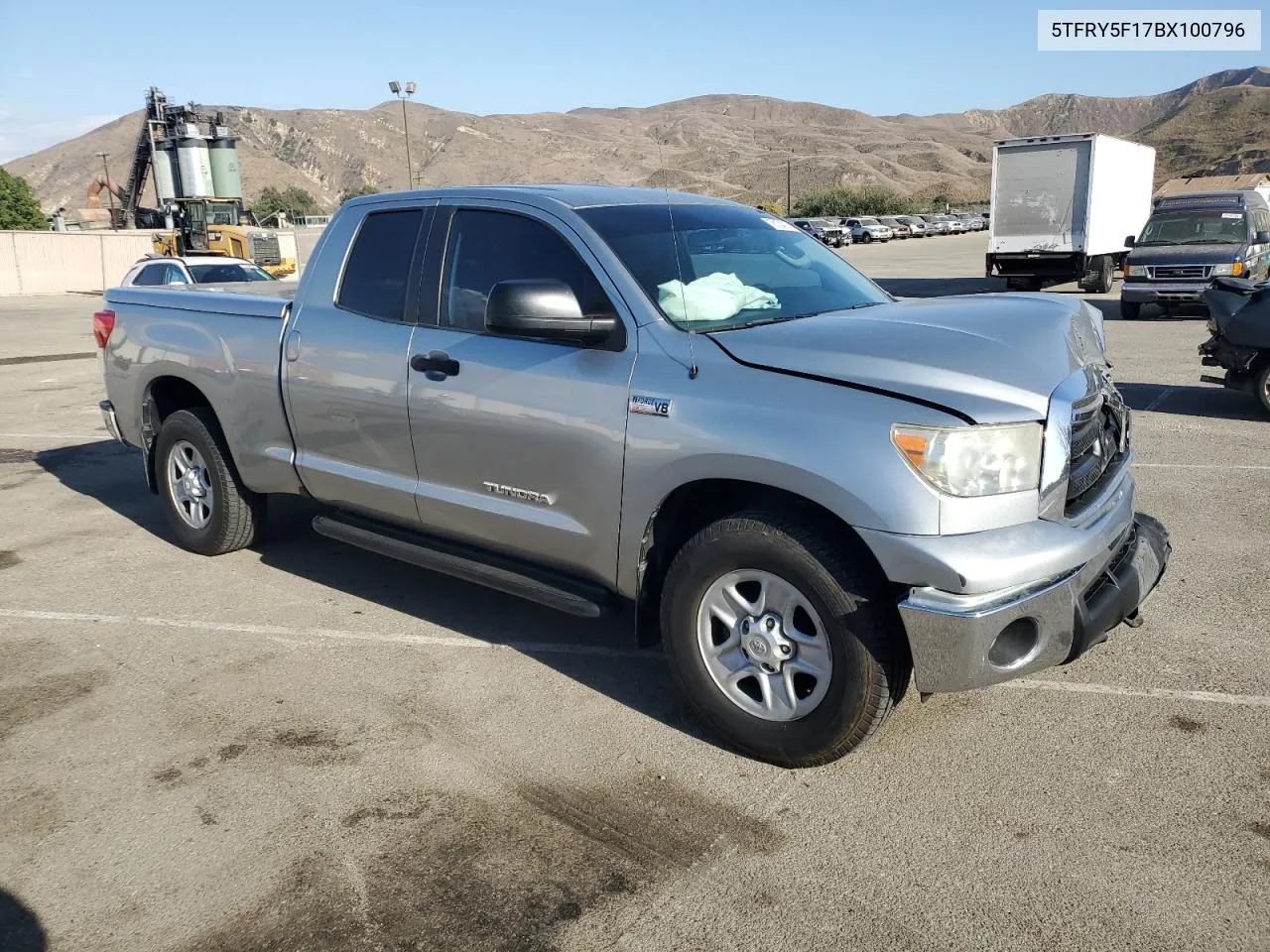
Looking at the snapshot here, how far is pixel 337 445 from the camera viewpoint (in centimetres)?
498

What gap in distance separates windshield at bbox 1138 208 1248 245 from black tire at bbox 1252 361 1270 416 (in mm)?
9904

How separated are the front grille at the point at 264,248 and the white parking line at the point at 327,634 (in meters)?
33.6

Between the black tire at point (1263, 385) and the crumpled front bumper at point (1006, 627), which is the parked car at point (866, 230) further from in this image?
the crumpled front bumper at point (1006, 627)

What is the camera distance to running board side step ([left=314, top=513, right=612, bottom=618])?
4.07 metres

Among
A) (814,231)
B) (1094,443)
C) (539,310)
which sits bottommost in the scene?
(1094,443)

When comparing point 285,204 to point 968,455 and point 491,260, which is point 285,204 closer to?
point 491,260

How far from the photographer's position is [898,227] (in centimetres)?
6800

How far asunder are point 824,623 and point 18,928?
245 centimetres

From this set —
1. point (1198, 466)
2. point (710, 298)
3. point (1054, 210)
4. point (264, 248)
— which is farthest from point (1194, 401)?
point (264, 248)

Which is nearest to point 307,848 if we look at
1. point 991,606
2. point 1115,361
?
point 991,606

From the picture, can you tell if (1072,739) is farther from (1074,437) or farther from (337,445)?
(337,445)

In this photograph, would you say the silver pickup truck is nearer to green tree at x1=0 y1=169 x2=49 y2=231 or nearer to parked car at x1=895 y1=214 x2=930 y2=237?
green tree at x1=0 y1=169 x2=49 y2=231

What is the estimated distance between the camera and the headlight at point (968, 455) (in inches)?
124

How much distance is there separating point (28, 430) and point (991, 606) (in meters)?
10.2
